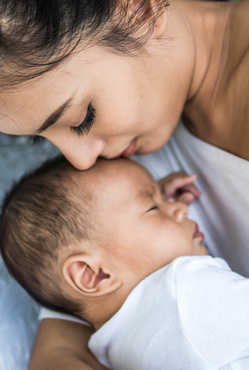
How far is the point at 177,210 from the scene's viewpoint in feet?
3.64

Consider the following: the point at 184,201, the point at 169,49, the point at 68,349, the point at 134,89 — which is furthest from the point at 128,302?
the point at 169,49

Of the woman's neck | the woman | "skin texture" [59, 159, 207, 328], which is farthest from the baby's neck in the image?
the woman's neck

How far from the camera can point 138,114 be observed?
3.28 ft

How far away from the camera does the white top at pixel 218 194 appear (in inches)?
41.1

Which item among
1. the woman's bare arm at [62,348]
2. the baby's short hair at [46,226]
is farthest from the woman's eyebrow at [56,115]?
the woman's bare arm at [62,348]

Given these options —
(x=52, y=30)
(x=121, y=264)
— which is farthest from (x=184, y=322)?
(x=52, y=30)

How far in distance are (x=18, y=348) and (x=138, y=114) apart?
2.29 ft

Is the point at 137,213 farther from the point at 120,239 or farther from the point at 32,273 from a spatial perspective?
the point at 32,273

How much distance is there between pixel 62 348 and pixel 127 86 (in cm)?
66

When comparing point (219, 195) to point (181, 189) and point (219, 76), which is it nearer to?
point (181, 189)

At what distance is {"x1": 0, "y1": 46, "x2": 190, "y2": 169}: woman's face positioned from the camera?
0.82 meters

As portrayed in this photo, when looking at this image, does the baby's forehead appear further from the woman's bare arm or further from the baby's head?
the woman's bare arm

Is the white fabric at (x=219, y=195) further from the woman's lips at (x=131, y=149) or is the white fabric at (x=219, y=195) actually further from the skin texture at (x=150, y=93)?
the woman's lips at (x=131, y=149)

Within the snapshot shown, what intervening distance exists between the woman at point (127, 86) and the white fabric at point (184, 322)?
133 mm
